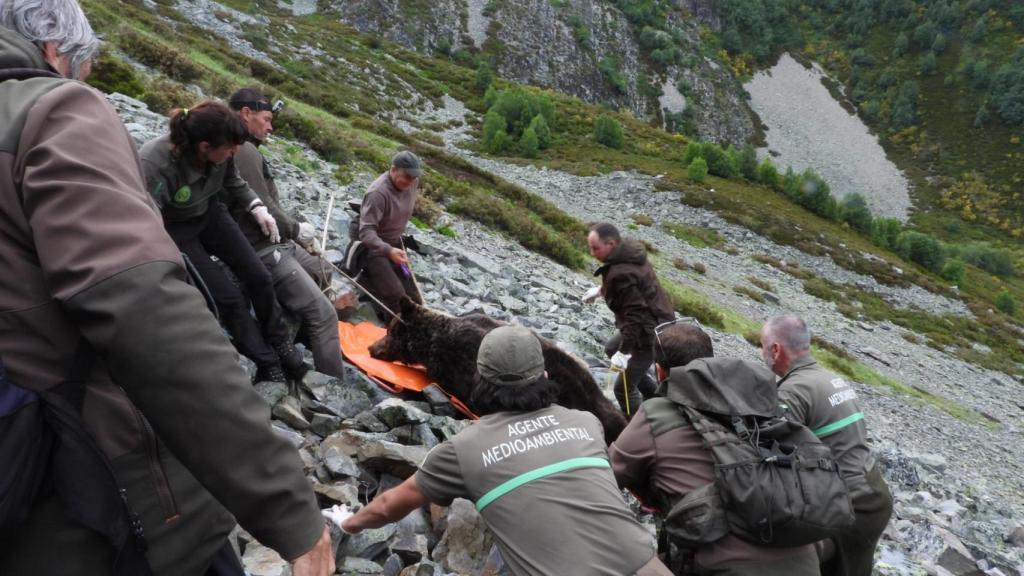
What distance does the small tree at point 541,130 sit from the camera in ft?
181

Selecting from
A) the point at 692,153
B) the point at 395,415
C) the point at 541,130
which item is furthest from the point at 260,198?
the point at 692,153

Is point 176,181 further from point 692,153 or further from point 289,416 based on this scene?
point 692,153

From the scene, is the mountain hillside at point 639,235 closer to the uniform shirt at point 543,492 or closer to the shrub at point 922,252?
the shrub at point 922,252

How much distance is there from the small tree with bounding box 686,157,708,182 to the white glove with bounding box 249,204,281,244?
149ft

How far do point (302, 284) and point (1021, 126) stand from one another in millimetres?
123845

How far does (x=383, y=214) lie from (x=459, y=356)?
8.33ft

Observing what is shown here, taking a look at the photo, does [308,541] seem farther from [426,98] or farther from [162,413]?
[426,98]

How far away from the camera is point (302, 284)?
6016mm

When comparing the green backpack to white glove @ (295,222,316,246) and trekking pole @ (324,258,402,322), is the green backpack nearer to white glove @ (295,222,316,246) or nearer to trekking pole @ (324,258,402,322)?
→ trekking pole @ (324,258,402,322)

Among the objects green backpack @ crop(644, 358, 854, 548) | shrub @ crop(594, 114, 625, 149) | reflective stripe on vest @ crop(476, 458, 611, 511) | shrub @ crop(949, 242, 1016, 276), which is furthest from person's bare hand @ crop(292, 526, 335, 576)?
shrub @ crop(949, 242, 1016, 276)

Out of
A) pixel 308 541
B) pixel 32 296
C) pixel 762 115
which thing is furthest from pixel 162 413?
pixel 762 115

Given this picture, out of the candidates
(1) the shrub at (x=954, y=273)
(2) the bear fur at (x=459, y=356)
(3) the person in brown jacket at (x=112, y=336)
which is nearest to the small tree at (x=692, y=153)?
(1) the shrub at (x=954, y=273)

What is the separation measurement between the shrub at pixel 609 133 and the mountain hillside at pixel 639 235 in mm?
185

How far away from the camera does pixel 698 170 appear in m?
48.7
